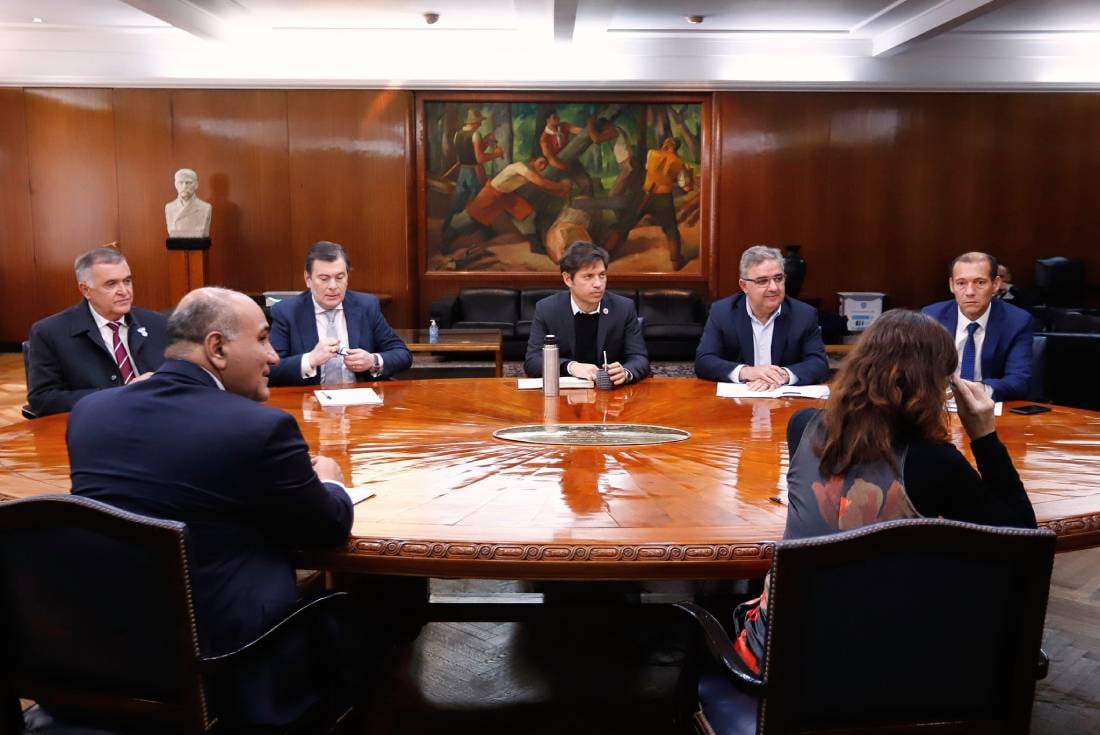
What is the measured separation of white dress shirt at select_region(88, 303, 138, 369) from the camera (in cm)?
373

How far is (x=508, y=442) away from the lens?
277cm

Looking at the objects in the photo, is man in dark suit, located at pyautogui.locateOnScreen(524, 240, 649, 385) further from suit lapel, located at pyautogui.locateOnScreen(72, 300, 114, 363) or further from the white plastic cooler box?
the white plastic cooler box

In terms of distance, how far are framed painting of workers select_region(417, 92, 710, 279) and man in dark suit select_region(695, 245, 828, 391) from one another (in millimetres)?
6195

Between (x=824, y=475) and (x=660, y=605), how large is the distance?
0.77m

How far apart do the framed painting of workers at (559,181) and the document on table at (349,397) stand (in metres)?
6.84

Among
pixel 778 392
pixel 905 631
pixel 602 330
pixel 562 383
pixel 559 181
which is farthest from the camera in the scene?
pixel 559 181

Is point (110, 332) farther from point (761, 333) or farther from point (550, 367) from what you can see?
point (761, 333)

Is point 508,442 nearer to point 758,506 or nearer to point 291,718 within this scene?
point 758,506

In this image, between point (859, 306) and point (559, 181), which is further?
point (559, 181)

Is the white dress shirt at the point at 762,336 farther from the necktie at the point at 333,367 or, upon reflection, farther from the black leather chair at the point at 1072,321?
the black leather chair at the point at 1072,321

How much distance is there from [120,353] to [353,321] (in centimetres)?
96

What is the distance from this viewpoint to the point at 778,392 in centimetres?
365

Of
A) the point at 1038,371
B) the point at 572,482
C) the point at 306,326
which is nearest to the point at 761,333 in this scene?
the point at 1038,371

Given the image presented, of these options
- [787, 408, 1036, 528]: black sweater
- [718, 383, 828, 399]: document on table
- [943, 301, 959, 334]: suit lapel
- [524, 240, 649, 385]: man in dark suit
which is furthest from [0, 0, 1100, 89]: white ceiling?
[787, 408, 1036, 528]: black sweater
